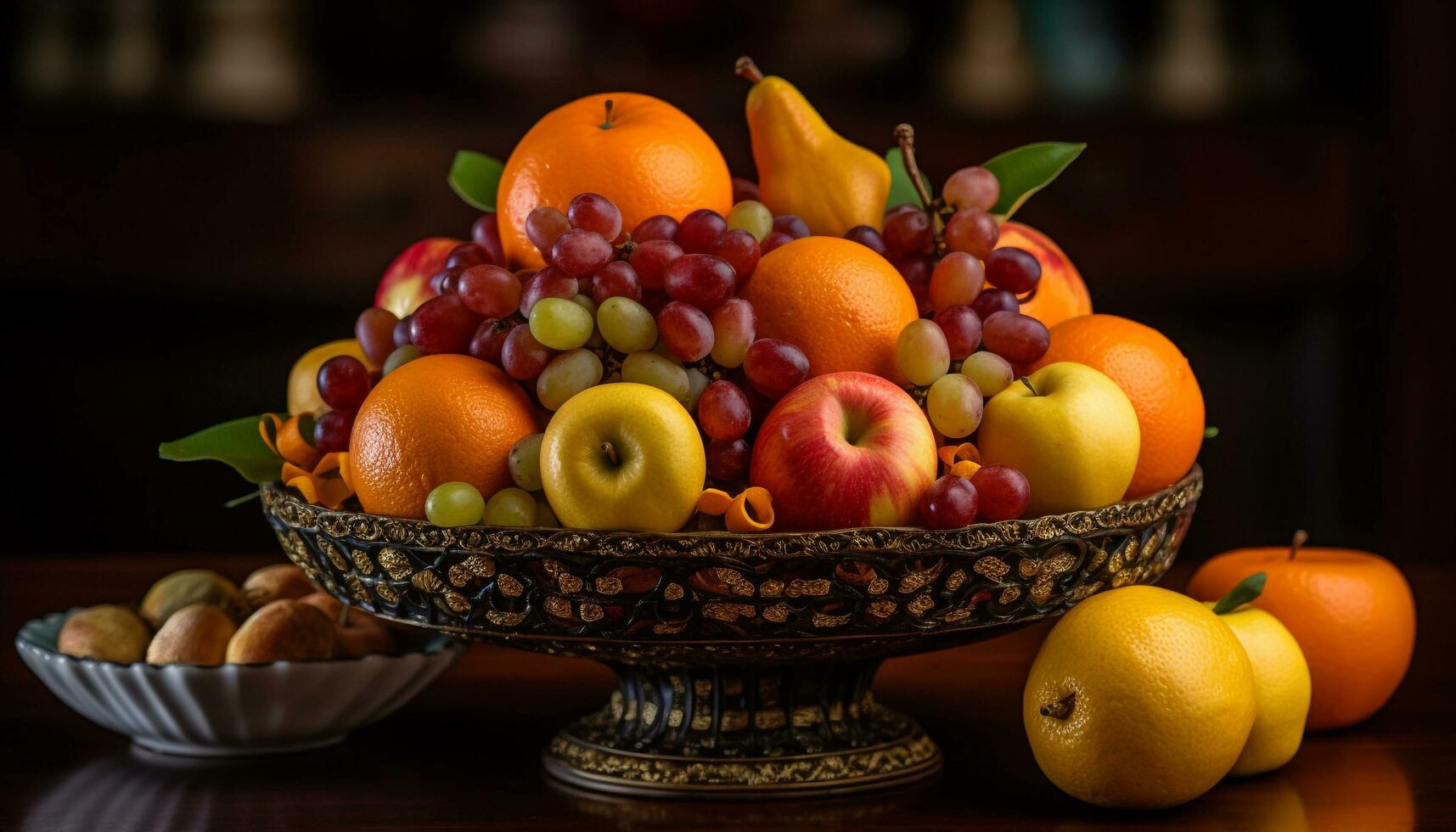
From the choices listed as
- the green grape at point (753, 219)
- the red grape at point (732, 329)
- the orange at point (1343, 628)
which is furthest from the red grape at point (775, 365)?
the orange at point (1343, 628)

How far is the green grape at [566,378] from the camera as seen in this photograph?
708mm

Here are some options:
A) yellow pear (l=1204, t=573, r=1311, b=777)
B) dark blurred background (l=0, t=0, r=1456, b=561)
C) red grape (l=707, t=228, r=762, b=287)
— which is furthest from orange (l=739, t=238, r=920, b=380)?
dark blurred background (l=0, t=0, r=1456, b=561)

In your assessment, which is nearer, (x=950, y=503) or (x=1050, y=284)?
(x=950, y=503)

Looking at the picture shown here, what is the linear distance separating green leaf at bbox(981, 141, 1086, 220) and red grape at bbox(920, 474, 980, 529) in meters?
0.30

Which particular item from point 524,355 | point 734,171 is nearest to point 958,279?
point 524,355

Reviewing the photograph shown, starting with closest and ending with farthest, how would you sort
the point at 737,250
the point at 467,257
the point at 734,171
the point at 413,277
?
1. the point at 737,250
2. the point at 467,257
3. the point at 413,277
4. the point at 734,171

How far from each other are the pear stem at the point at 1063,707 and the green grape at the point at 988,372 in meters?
0.15

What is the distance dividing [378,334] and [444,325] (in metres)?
0.09

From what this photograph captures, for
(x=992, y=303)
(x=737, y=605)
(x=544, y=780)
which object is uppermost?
(x=992, y=303)

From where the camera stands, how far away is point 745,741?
720 millimetres

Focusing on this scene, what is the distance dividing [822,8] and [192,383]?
3.32ft

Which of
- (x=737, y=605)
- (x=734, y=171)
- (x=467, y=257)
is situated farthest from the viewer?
(x=734, y=171)

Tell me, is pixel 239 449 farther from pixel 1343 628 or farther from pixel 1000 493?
pixel 1343 628

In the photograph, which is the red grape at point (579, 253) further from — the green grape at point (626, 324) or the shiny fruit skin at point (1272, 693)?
the shiny fruit skin at point (1272, 693)
